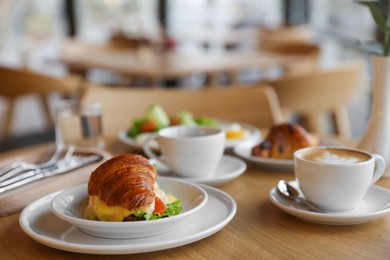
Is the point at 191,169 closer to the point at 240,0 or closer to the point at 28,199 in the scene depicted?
the point at 28,199

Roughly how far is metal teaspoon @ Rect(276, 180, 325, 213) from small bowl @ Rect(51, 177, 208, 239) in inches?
6.7

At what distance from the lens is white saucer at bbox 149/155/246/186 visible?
1.08 m

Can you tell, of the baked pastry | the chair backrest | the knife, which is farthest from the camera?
the chair backrest

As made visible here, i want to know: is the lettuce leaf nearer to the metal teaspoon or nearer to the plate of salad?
the metal teaspoon

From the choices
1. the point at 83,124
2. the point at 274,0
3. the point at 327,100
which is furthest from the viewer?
the point at 274,0

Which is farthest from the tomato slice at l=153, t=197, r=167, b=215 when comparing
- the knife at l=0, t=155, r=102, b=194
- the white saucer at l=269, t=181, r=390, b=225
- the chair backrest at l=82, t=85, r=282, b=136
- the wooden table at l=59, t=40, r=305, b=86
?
the wooden table at l=59, t=40, r=305, b=86

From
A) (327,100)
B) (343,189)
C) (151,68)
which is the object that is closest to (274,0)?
(151,68)

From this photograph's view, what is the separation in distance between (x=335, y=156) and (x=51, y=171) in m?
0.57

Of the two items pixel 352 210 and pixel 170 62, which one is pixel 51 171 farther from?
pixel 170 62

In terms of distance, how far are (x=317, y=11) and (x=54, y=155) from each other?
5.63 m

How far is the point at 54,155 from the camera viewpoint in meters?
1.22

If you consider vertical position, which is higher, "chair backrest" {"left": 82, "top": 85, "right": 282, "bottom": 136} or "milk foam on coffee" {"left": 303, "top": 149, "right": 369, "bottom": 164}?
"milk foam on coffee" {"left": 303, "top": 149, "right": 369, "bottom": 164}

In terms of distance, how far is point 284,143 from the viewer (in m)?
1.28

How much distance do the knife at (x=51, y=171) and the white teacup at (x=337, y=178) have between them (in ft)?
1.58
